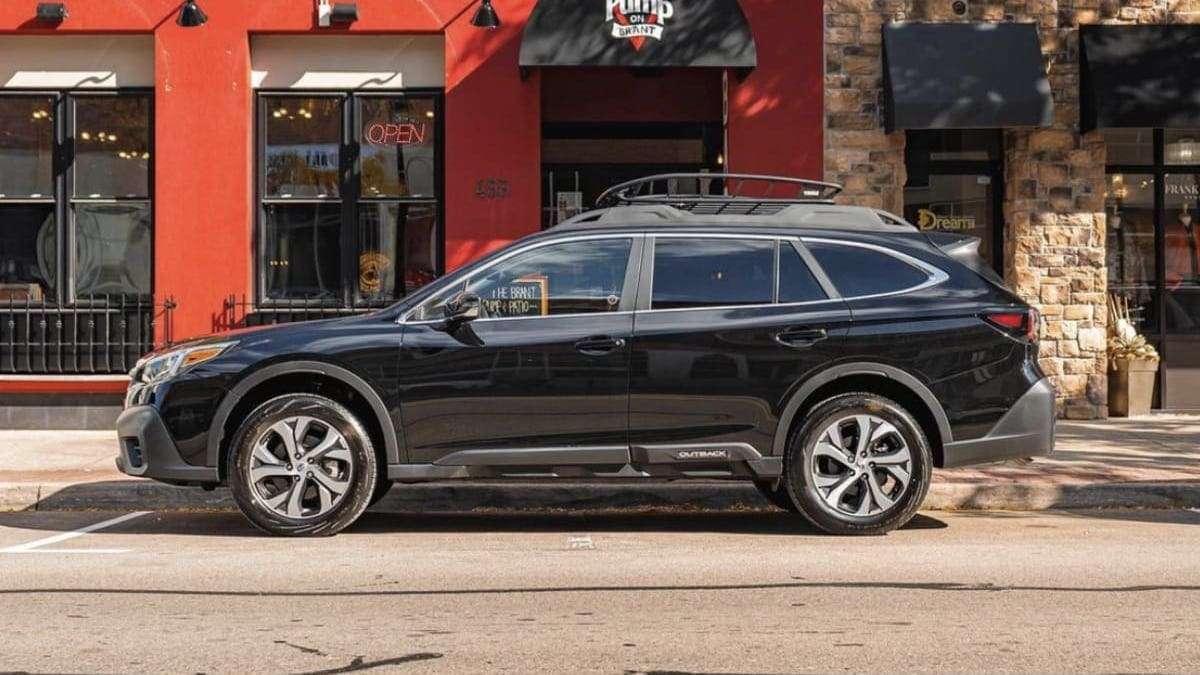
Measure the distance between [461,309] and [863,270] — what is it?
2355 millimetres

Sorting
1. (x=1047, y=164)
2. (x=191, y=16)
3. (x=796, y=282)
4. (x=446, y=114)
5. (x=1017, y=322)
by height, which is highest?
(x=191, y=16)

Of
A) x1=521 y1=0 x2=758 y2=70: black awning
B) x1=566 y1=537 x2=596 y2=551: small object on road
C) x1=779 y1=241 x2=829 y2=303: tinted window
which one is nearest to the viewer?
x1=566 y1=537 x2=596 y2=551: small object on road

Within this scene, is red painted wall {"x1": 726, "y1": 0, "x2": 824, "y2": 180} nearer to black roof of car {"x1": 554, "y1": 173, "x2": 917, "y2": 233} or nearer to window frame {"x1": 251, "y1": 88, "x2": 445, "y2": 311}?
window frame {"x1": 251, "y1": 88, "x2": 445, "y2": 311}

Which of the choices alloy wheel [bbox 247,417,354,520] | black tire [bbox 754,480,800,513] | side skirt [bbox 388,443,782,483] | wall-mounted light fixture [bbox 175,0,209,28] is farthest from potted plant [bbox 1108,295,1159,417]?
wall-mounted light fixture [bbox 175,0,209,28]

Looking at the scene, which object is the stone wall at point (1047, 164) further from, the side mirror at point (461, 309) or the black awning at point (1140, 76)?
the side mirror at point (461, 309)

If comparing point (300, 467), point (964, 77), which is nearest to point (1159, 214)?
point (964, 77)

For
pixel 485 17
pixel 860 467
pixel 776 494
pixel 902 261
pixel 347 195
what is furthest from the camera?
pixel 347 195

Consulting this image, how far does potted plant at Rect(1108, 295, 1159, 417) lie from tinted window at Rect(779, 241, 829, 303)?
7.50m

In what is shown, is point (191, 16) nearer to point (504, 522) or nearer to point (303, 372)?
point (303, 372)

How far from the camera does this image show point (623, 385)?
7.93m

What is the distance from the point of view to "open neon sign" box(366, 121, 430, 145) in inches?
562

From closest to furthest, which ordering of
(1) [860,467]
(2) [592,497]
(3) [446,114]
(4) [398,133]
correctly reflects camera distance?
(1) [860,467] < (2) [592,497] < (3) [446,114] < (4) [398,133]

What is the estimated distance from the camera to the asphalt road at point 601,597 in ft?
16.8

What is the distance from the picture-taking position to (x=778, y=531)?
330 inches
